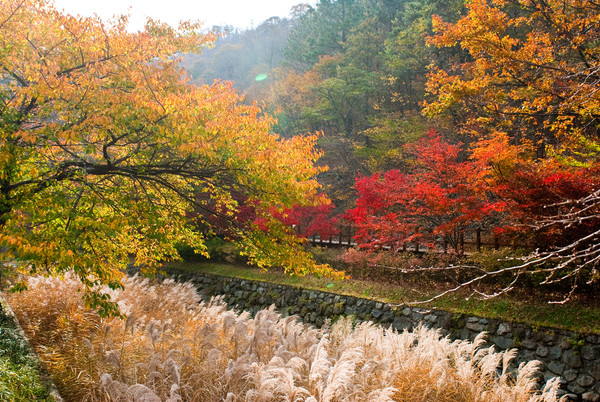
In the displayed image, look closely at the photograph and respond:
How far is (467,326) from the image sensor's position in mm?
8469

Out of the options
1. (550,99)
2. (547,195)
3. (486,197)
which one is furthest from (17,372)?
(550,99)

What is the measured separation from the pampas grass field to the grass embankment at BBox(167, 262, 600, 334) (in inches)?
38.0

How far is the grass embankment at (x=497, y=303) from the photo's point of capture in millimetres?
7379

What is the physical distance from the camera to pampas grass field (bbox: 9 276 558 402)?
4312mm

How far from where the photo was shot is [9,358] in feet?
15.3

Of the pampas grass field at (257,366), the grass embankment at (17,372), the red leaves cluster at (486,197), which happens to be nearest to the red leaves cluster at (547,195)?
the red leaves cluster at (486,197)

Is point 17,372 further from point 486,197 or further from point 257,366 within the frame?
point 486,197

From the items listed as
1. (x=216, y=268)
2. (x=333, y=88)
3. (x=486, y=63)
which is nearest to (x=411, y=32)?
(x=333, y=88)

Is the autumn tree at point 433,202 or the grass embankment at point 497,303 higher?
the autumn tree at point 433,202

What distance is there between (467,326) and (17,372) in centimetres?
802

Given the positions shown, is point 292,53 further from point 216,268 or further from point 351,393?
point 351,393

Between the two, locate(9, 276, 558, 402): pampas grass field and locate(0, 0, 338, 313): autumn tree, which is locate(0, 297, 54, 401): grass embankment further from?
locate(0, 0, 338, 313): autumn tree

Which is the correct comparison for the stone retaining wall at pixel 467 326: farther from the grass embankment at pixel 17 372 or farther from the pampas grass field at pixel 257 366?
the grass embankment at pixel 17 372

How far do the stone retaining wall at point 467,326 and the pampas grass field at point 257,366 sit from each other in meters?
1.05
